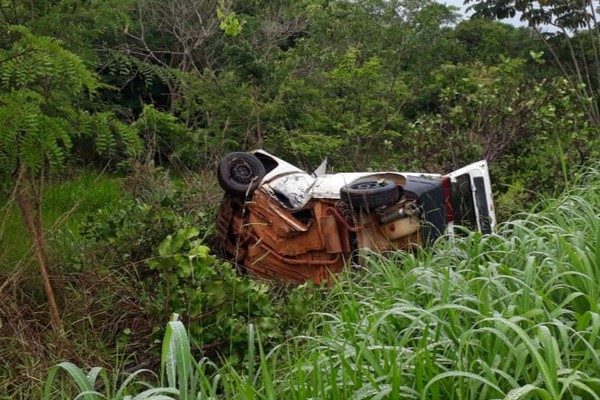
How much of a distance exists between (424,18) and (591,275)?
14.5m

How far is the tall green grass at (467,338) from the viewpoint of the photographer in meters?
3.00

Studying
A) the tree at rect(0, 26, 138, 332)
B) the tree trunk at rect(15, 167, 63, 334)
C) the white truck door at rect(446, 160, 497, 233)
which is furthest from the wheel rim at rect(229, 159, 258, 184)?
the tree trunk at rect(15, 167, 63, 334)

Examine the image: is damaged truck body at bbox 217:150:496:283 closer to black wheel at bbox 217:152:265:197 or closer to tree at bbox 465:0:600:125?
black wheel at bbox 217:152:265:197

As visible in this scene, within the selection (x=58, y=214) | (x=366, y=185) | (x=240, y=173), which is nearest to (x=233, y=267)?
(x=240, y=173)

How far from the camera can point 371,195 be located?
19.0 feet

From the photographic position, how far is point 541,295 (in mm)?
3652

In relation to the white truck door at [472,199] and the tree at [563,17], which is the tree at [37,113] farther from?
the tree at [563,17]

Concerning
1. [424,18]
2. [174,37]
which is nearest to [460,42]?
[424,18]

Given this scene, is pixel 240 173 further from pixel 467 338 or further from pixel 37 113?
pixel 467 338

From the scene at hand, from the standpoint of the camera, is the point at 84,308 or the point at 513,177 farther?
the point at 513,177

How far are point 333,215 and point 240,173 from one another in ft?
3.54

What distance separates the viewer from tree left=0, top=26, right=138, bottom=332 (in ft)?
14.6

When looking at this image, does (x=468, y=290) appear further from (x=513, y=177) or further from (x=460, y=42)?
(x=460, y=42)

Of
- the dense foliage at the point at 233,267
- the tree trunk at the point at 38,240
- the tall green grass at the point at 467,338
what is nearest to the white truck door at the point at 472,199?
the dense foliage at the point at 233,267
